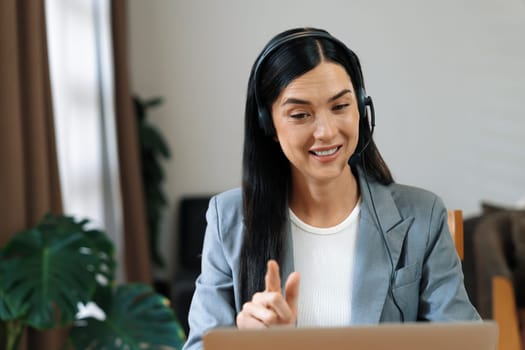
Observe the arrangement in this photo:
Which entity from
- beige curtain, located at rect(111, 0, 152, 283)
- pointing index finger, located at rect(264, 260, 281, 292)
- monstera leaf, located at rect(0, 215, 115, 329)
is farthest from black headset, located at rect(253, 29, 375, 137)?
beige curtain, located at rect(111, 0, 152, 283)


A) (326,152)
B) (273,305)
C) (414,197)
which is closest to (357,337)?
(273,305)

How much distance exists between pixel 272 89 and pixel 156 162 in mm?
3531

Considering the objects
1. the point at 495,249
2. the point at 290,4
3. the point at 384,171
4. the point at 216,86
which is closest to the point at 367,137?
the point at 384,171

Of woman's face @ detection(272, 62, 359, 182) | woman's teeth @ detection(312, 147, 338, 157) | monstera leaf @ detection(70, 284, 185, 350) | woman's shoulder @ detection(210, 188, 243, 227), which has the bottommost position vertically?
monstera leaf @ detection(70, 284, 185, 350)

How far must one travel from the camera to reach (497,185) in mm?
4406

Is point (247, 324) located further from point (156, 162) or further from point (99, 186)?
point (156, 162)

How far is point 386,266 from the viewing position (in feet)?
4.09

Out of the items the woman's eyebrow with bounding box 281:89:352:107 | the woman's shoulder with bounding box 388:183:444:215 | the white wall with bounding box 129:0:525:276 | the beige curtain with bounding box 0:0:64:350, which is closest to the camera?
the woman's eyebrow with bounding box 281:89:352:107

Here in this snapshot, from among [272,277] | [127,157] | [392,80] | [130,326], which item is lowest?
[130,326]

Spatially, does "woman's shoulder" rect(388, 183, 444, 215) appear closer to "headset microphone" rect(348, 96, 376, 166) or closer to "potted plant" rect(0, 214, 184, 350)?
"headset microphone" rect(348, 96, 376, 166)

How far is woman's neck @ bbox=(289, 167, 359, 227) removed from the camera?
1313mm

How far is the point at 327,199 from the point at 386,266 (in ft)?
0.51

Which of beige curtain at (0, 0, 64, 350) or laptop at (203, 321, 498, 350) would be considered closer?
laptop at (203, 321, 498, 350)

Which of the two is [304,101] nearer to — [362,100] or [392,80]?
[362,100]
